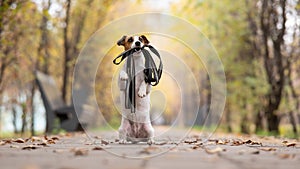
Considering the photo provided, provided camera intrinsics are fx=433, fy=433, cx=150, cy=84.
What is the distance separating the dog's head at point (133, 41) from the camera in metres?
5.60

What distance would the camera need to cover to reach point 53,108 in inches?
476

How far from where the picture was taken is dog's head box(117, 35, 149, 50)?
5.60 meters

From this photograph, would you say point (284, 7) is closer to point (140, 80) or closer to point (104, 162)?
point (140, 80)

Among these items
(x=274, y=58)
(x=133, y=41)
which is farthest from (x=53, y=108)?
(x=133, y=41)

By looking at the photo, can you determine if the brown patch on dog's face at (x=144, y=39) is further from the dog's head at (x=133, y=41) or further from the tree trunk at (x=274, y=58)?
the tree trunk at (x=274, y=58)

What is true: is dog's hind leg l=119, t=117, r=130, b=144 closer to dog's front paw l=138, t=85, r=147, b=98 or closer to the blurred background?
dog's front paw l=138, t=85, r=147, b=98

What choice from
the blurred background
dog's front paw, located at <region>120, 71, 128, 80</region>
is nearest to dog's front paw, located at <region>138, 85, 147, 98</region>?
dog's front paw, located at <region>120, 71, 128, 80</region>

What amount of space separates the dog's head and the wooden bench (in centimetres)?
613

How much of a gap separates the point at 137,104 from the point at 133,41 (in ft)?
2.74

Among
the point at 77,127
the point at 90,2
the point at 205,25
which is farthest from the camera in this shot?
the point at 205,25

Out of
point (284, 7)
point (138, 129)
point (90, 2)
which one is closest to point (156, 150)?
point (138, 129)

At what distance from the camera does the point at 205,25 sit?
1661 cm

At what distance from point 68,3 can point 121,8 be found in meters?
7.90

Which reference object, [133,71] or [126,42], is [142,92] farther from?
[126,42]
